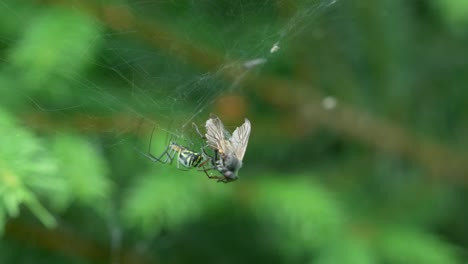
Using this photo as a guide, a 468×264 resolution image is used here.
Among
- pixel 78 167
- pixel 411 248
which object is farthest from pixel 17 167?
pixel 411 248

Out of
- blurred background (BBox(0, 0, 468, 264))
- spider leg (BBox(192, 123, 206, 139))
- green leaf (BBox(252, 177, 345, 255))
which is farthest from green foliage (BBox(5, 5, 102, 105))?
green leaf (BBox(252, 177, 345, 255))

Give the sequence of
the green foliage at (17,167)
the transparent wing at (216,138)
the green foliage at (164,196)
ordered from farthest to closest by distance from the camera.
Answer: the green foliage at (164,196) < the transparent wing at (216,138) < the green foliage at (17,167)

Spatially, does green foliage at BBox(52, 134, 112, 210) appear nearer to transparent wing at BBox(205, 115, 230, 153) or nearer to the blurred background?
the blurred background

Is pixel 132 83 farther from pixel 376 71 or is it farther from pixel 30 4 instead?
pixel 376 71

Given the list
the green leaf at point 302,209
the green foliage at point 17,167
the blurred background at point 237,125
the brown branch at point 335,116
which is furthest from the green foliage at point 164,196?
the green foliage at point 17,167

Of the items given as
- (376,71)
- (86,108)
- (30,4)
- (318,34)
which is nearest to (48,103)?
(86,108)

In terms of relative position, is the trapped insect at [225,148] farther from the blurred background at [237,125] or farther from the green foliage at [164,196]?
the green foliage at [164,196]
